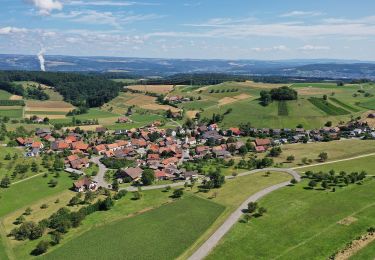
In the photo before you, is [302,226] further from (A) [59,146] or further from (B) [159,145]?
(A) [59,146]

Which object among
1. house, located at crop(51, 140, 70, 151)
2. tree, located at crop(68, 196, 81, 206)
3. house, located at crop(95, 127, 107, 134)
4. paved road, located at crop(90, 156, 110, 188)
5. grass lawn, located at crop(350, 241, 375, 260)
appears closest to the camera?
grass lawn, located at crop(350, 241, 375, 260)

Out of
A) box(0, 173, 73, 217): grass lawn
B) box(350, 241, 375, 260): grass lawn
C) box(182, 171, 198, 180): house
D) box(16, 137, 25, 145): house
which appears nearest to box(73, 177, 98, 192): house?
box(0, 173, 73, 217): grass lawn

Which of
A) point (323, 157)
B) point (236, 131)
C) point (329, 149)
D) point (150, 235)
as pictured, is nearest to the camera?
point (150, 235)

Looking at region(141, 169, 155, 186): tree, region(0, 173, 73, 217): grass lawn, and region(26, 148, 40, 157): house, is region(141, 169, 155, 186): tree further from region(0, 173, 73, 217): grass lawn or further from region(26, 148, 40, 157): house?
region(26, 148, 40, 157): house

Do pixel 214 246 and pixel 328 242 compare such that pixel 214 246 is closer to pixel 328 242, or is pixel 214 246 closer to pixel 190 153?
pixel 328 242

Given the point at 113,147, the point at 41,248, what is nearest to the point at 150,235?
the point at 41,248

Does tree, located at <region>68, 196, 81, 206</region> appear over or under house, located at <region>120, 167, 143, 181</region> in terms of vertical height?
under

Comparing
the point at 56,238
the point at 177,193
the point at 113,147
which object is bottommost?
the point at 113,147
